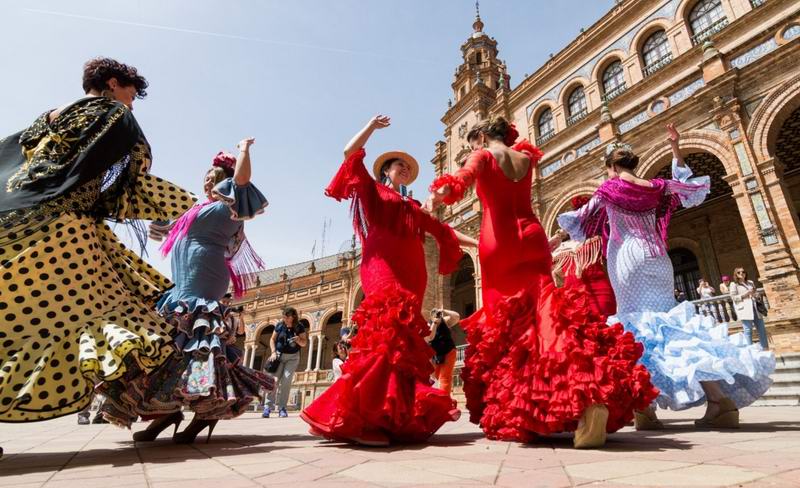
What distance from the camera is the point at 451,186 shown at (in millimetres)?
2111

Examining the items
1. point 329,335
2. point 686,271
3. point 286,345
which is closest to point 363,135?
point 286,345

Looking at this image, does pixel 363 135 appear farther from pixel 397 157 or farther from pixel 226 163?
pixel 226 163

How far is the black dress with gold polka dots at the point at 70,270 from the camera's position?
176 cm

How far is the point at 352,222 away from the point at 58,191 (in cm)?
164

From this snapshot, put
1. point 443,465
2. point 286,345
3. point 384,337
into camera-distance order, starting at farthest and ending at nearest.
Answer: point 286,345 → point 384,337 → point 443,465

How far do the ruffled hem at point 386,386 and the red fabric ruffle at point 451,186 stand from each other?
702mm

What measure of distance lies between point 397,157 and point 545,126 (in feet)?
50.4

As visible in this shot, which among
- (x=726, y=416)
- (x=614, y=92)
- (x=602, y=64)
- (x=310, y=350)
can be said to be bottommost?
(x=726, y=416)

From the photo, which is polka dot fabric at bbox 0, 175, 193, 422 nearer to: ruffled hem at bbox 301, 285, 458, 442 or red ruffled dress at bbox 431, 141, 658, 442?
ruffled hem at bbox 301, 285, 458, 442

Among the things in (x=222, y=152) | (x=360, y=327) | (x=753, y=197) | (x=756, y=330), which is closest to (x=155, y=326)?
(x=360, y=327)

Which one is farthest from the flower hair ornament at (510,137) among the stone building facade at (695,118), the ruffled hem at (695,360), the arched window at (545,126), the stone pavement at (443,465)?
the arched window at (545,126)

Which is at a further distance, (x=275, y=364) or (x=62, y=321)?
(x=275, y=364)

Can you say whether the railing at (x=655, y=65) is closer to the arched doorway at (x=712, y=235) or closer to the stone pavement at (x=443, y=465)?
the arched doorway at (x=712, y=235)

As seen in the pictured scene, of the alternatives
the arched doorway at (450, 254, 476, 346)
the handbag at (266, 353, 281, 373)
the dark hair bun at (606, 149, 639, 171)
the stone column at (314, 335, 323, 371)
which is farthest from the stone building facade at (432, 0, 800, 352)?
the stone column at (314, 335, 323, 371)
